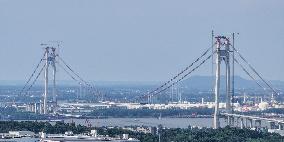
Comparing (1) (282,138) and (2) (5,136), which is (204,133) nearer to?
(1) (282,138)

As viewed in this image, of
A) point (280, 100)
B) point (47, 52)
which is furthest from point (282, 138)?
point (280, 100)

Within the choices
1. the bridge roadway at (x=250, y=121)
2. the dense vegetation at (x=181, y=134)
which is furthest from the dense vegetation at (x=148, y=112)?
the dense vegetation at (x=181, y=134)

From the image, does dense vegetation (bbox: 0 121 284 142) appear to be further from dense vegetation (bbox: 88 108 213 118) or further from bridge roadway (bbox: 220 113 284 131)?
dense vegetation (bbox: 88 108 213 118)

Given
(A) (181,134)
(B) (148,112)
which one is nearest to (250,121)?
(B) (148,112)

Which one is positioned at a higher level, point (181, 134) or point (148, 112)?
point (148, 112)

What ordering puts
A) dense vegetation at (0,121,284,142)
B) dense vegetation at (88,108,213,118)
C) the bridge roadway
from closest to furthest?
dense vegetation at (0,121,284,142)
the bridge roadway
dense vegetation at (88,108,213,118)

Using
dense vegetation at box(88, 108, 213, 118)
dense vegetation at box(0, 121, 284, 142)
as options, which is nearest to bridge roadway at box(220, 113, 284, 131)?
dense vegetation at box(0, 121, 284, 142)

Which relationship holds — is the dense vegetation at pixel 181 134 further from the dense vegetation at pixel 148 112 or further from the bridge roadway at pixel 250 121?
the dense vegetation at pixel 148 112

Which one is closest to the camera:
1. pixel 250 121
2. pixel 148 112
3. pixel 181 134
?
pixel 181 134

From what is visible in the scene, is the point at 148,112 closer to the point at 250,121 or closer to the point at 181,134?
the point at 250,121
